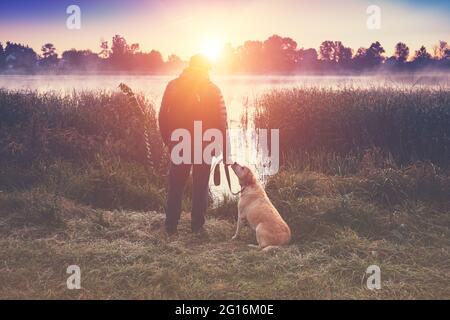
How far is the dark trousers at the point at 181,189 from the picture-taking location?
694 cm

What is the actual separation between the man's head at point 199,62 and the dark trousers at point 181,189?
4.20 ft

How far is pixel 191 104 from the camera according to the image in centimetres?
666

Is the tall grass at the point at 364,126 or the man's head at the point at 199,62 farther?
the tall grass at the point at 364,126

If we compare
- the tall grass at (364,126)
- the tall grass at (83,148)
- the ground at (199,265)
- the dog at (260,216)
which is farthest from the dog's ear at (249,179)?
the tall grass at (364,126)

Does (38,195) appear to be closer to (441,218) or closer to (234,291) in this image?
(234,291)

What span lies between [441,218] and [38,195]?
232 inches

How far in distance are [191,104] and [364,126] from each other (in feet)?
20.5

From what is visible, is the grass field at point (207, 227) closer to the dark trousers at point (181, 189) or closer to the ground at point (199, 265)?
the ground at point (199, 265)

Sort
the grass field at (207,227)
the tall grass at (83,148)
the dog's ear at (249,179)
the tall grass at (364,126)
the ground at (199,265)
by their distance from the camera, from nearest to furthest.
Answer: the ground at (199,265), the grass field at (207,227), the dog's ear at (249,179), the tall grass at (83,148), the tall grass at (364,126)

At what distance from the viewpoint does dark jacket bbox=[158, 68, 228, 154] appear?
6621 millimetres

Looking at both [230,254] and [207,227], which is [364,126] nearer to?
[207,227]

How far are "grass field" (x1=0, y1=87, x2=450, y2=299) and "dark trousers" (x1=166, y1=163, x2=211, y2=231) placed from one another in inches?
10.0
